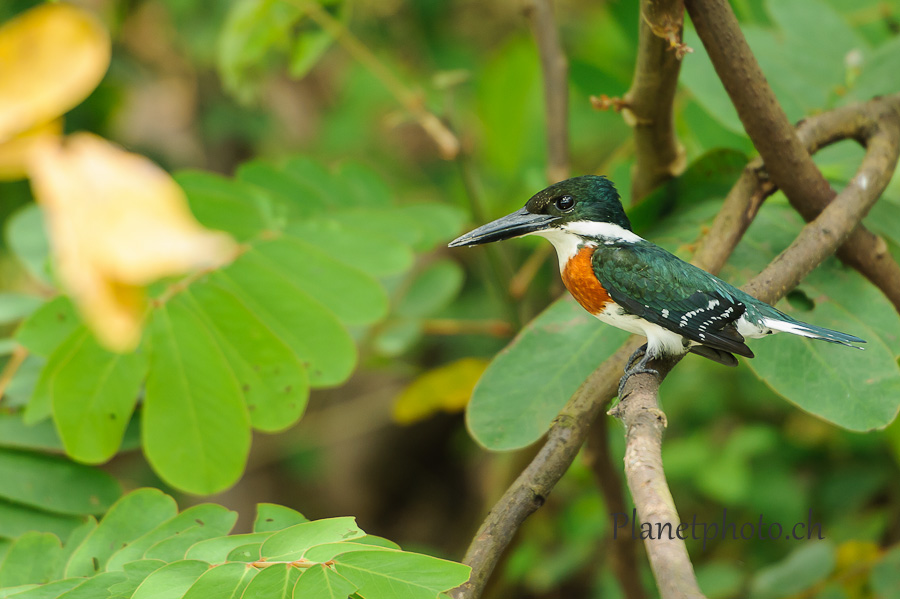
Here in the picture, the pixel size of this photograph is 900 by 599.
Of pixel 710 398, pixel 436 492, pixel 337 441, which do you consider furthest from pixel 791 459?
pixel 337 441

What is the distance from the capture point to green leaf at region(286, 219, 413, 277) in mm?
1825

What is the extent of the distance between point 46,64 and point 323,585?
0.75 metres

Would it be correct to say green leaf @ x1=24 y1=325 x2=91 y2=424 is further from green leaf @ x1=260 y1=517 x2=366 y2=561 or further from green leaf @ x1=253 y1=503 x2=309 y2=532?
green leaf @ x1=260 y1=517 x2=366 y2=561

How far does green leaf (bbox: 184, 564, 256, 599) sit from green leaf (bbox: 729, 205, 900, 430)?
0.97 meters

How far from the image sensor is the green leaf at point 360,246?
183cm

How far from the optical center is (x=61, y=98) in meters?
0.42

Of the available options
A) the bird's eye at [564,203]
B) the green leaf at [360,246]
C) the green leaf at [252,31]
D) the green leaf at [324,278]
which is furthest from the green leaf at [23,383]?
the bird's eye at [564,203]

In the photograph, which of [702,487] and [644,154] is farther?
[702,487]

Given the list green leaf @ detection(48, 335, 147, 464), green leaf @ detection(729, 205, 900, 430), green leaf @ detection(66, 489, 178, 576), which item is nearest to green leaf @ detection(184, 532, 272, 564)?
green leaf @ detection(66, 489, 178, 576)

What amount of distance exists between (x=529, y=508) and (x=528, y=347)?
1.60ft

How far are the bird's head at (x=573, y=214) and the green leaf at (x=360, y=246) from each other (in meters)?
0.53

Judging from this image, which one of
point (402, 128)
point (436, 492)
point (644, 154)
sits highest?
point (644, 154)

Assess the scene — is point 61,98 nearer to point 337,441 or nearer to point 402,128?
point 337,441

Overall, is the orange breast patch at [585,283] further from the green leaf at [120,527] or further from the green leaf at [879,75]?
the green leaf at [879,75]
